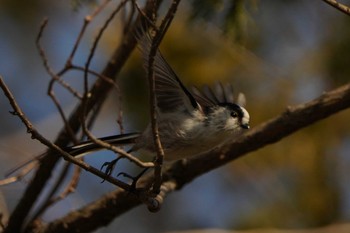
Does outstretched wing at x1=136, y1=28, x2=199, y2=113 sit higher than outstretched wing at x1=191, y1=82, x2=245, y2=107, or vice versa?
outstretched wing at x1=136, y1=28, x2=199, y2=113

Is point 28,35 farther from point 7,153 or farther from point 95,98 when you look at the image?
point 95,98

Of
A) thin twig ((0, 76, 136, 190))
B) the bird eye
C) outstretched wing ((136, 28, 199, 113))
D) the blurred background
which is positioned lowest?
the blurred background

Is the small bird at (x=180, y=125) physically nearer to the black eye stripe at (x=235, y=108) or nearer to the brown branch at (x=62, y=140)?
the black eye stripe at (x=235, y=108)

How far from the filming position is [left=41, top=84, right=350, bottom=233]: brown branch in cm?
275

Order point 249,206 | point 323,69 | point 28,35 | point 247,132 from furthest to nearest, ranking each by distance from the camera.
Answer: point 28,35, point 249,206, point 323,69, point 247,132

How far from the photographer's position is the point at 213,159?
291cm

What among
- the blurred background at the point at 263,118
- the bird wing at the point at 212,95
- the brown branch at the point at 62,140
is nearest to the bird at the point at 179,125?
the bird wing at the point at 212,95

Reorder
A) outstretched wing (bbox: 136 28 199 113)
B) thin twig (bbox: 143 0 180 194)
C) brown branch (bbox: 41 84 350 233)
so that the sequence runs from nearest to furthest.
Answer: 1. thin twig (bbox: 143 0 180 194)
2. outstretched wing (bbox: 136 28 199 113)
3. brown branch (bbox: 41 84 350 233)

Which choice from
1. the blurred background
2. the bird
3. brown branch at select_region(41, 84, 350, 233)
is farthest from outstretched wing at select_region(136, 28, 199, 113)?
the blurred background

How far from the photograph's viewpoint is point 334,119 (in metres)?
4.52

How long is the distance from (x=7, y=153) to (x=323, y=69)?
1.96 meters

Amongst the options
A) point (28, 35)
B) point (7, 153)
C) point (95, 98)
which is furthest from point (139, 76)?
point (28, 35)

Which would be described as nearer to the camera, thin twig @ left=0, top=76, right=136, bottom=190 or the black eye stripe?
thin twig @ left=0, top=76, right=136, bottom=190

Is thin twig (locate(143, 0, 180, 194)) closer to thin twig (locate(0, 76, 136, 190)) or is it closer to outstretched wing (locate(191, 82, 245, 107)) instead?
thin twig (locate(0, 76, 136, 190))
